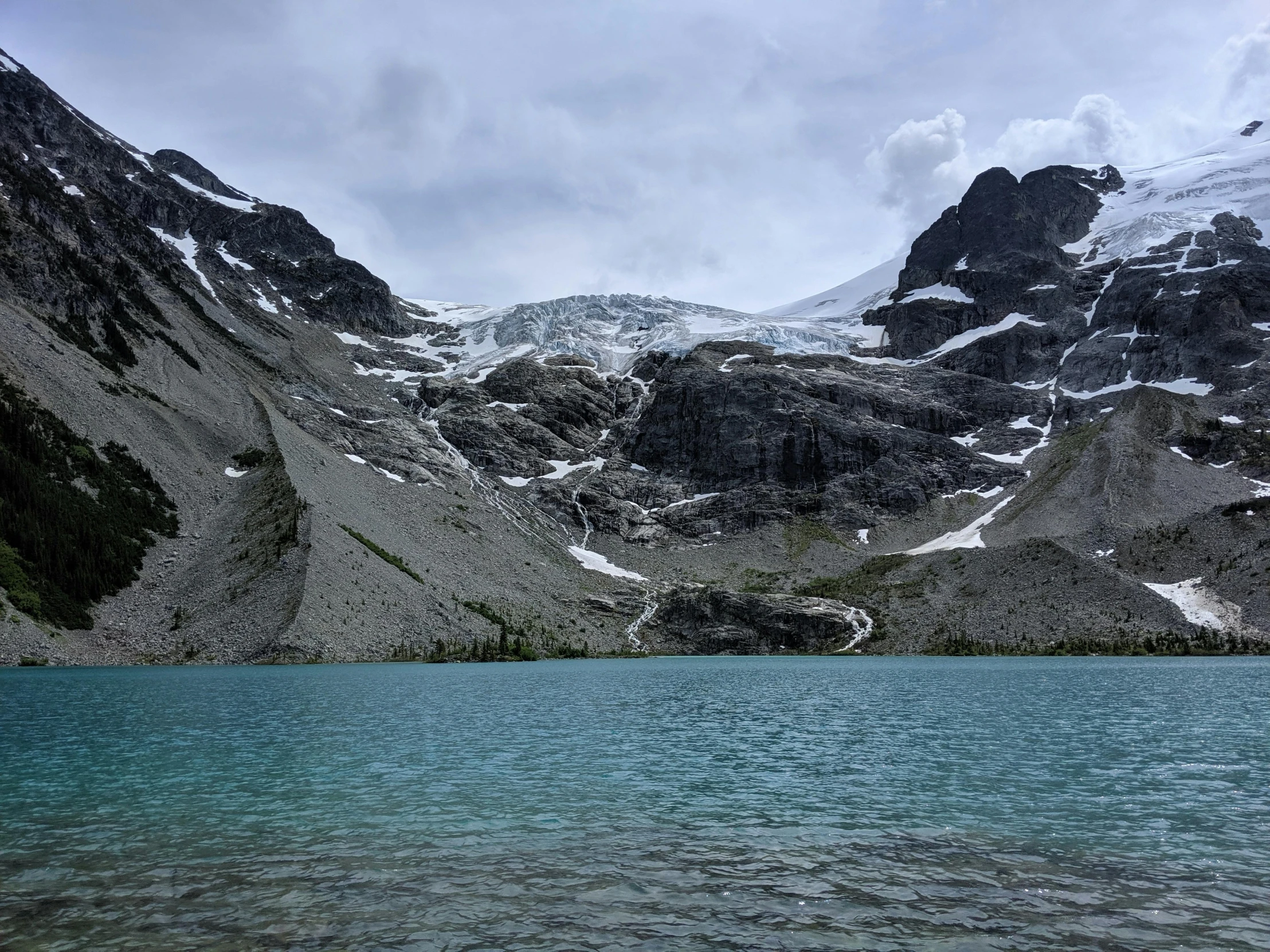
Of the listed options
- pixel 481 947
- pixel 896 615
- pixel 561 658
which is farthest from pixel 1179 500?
pixel 481 947

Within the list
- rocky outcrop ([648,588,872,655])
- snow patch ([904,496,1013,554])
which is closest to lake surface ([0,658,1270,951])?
rocky outcrop ([648,588,872,655])

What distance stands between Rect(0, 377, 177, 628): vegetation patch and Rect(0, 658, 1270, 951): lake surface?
133 feet

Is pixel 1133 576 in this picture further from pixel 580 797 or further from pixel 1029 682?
pixel 580 797

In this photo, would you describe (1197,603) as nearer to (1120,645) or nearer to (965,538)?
(1120,645)

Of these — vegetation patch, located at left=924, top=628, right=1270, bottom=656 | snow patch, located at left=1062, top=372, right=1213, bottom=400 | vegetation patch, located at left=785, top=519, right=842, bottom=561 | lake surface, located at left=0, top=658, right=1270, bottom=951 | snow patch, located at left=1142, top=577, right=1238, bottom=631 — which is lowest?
lake surface, located at left=0, top=658, right=1270, bottom=951

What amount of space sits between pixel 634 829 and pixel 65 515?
86820 millimetres

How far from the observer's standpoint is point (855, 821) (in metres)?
20.2

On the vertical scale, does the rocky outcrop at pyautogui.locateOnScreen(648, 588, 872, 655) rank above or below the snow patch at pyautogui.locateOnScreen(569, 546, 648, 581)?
below

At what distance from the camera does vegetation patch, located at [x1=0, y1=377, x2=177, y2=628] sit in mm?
76562

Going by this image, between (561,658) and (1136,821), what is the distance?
92.3 metres

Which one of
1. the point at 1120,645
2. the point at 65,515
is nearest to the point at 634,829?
the point at 65,515

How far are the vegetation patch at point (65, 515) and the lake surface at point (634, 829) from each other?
4053cm

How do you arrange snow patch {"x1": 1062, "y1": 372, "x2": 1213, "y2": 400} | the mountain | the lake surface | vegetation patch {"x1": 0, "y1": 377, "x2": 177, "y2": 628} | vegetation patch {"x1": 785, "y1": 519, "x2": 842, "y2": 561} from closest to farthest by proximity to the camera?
the lake surface
vegetation patch {"x1": 0, "y1": 377, "x2": 177, "y2": 628}
the mountain
vegetation patch {"x1": 785, "y1": 519, "x2": 842, "y2": 561}
snow patch {"x1": 1062, "y1": 372, "x2": 1213, "y2": 400}

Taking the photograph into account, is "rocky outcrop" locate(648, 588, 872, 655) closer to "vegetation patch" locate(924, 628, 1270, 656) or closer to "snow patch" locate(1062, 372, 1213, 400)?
"vegetation patch" locate(924, 628, 1270, 656)
